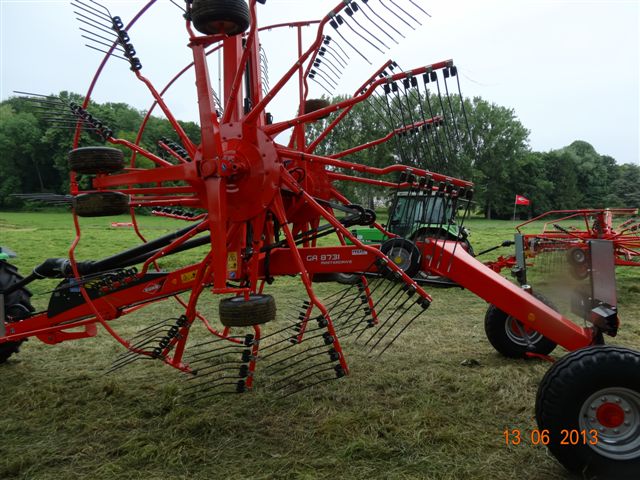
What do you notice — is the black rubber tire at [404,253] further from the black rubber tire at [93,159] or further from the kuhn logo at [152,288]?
the black rubber tire at [93,159]

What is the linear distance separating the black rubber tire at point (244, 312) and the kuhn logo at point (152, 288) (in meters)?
1.22

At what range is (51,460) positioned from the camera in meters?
3.03

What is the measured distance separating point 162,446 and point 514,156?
49205 mm

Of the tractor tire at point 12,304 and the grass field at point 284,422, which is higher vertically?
the tractor tire at point 12,304

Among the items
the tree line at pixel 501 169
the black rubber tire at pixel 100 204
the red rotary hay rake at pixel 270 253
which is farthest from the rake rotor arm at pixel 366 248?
the tree line at pixel 501 169

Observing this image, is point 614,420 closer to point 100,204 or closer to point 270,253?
point 270,253

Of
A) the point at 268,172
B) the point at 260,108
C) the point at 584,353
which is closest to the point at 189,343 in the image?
the point at 268,172

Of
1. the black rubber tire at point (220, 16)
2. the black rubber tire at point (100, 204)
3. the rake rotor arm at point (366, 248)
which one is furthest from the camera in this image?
the black rubber tire at point (100, 204)

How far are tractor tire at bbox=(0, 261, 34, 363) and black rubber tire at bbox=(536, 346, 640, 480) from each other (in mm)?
4836

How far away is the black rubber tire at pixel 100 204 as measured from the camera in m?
3.46

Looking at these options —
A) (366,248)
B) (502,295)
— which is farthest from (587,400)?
(366,248)

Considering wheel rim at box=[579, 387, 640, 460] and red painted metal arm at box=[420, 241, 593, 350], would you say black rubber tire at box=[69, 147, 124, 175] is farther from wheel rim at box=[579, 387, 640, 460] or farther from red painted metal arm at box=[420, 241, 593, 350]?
wheel rim at box=[579, 387, 640, 460]

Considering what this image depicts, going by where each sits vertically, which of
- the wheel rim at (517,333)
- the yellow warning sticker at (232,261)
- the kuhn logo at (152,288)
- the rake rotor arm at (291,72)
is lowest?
the wheel rim at (517,333)

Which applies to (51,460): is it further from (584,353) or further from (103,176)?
(584,353)
